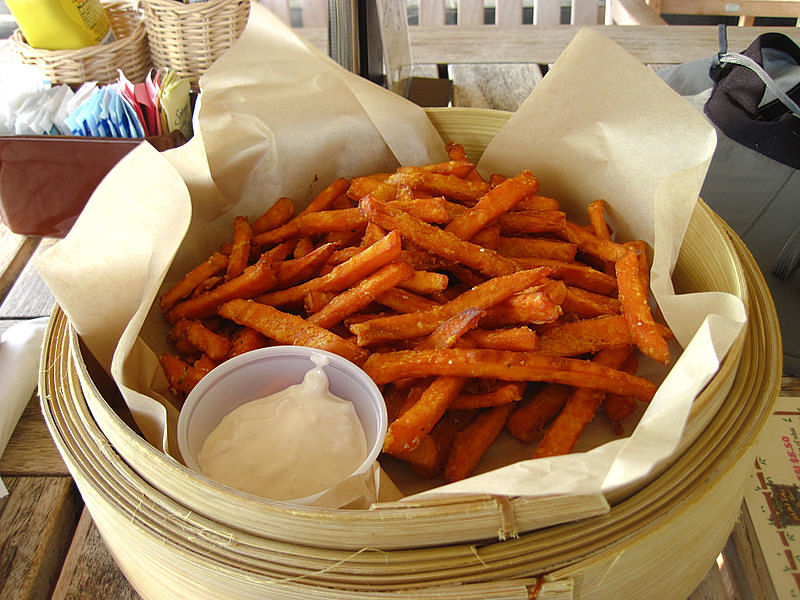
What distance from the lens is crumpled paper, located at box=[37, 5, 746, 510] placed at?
0.81m

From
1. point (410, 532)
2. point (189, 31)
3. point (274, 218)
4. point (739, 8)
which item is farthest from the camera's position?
point (739, 8)

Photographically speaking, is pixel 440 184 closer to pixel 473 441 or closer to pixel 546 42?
pixel 473 441

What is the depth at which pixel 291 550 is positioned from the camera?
2.44 feet

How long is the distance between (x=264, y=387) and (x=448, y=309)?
0.30m

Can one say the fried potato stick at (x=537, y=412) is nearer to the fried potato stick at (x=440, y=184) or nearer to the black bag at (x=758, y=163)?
the fried potato stick at (x=440, y=184)

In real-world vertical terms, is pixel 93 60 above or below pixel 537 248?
above

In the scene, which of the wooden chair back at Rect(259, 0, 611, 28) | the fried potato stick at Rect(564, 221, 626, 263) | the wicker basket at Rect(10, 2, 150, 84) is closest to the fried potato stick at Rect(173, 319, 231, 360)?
the fried potato stick at Rect(564, 221, 626, 263)

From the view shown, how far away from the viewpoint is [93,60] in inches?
71.7

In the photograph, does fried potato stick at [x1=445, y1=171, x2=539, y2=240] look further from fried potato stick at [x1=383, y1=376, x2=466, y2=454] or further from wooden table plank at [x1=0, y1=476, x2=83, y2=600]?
wooden table plank at [x1=0, y1=476, x2=83, y2=600]

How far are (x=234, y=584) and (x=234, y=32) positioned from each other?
5.61 ft

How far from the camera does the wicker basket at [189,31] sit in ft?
6.24

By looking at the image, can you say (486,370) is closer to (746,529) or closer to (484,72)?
(746,529)

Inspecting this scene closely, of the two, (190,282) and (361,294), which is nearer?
(361,294)

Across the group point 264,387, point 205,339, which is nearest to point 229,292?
point 205,339
